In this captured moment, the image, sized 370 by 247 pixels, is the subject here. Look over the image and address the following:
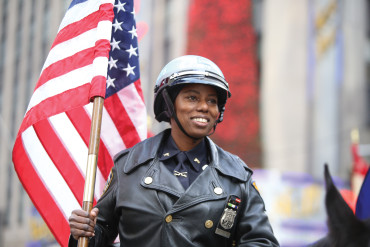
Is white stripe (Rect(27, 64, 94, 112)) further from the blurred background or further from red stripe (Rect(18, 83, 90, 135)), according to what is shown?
the blurred background

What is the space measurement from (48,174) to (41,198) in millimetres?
183

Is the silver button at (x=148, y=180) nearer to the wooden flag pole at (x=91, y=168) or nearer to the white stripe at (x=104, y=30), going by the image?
the wooden flag pole at (x=91, y=168)

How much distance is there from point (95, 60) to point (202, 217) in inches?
56.6

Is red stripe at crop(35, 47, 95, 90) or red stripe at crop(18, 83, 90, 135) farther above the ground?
red stripe at crop(35, 47, 95, 90)

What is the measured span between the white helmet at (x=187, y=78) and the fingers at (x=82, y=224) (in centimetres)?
82

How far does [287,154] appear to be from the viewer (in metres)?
24.8

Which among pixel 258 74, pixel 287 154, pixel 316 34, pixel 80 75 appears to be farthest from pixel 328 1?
pixel 80 75

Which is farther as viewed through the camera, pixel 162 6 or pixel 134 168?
pixel 162 6

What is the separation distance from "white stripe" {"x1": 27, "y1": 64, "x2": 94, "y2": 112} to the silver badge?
1520mm

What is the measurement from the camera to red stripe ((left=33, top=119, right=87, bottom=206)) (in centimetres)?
461

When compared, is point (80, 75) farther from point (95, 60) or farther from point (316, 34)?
point (316, 34)

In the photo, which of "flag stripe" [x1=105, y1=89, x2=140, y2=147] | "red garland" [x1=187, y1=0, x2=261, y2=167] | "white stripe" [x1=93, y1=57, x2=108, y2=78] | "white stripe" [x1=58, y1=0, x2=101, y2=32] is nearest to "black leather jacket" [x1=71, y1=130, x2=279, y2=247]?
"white stripe" [x1=93, y1=57, x2=108, y2=78]

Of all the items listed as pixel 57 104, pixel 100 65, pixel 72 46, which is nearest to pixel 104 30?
pixel 100 65

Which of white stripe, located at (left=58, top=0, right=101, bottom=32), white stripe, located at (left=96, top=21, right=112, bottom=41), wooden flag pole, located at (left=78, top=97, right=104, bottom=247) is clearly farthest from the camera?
white stripe, located at (left=58, top=0, right=101, bottom=32)
